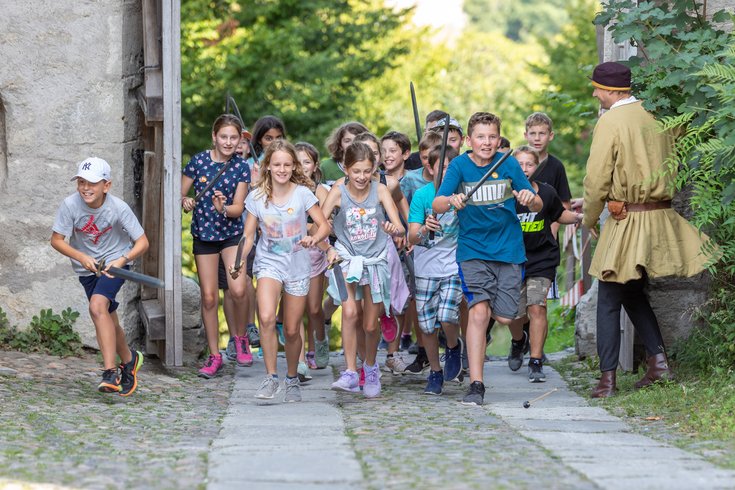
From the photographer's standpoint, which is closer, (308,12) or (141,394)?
(141,394)

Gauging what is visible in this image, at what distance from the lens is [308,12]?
23812mm

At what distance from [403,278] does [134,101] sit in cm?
256

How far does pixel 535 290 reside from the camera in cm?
891

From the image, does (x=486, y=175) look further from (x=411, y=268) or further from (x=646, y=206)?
(x=411, y=268)

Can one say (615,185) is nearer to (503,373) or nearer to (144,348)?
(503,373)

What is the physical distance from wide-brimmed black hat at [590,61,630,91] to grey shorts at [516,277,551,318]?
1.77 meters

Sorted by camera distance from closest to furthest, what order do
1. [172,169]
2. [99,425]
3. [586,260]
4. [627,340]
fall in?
1. [99,425]
2. [627,340]
3. [172,169]
4. [586,260]

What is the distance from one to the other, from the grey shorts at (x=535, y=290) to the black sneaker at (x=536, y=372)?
35 cm

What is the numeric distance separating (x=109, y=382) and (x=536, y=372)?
9.92 feet

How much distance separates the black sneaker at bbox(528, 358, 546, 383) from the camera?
29.0 feet

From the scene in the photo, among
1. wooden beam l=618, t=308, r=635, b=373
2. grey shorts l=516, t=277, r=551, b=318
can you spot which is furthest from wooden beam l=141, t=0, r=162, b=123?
wooden beam l=618, t=308, r=635, b=373

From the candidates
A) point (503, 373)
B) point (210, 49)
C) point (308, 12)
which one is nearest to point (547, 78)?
point (308, 12)

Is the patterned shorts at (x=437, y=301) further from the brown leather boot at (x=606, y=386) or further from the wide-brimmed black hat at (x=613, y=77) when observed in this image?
the wide-brimmed black hat at (x=613, y=77)

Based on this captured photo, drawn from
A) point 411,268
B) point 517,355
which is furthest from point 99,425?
point 517,355
